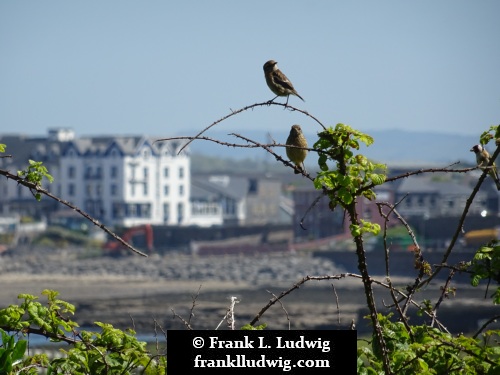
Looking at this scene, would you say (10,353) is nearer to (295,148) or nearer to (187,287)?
(295,148)

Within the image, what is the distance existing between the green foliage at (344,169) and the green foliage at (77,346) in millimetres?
962

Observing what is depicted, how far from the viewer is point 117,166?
376 ft

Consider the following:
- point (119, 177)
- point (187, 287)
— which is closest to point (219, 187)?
point (119, 177)

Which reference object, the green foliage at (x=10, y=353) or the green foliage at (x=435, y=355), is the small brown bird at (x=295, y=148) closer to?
the green foliage at (x=435, y=355)

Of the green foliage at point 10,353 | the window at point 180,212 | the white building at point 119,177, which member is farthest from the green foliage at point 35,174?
the window at point 180,212

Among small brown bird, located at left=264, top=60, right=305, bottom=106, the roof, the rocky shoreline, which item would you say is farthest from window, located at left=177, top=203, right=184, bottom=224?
small brown bird, located at left=264, top=60, right=305, bottom=106

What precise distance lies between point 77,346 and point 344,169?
1247 millimetres

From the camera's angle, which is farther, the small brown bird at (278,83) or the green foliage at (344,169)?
the small brown bird at (278,83)

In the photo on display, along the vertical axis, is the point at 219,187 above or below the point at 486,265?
above

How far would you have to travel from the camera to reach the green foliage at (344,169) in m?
4.31

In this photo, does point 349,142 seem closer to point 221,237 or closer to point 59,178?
point 221,237

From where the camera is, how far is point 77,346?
4711 mm

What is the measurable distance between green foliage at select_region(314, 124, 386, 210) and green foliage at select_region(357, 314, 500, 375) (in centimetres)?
52

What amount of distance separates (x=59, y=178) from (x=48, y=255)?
11.9 m
